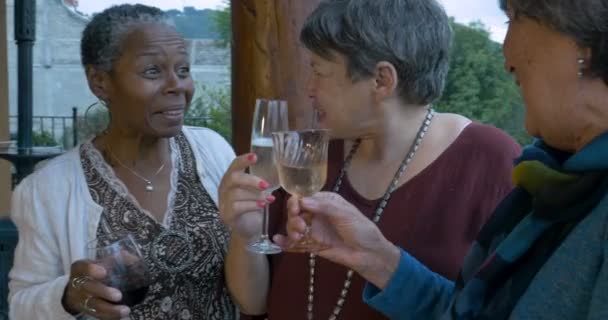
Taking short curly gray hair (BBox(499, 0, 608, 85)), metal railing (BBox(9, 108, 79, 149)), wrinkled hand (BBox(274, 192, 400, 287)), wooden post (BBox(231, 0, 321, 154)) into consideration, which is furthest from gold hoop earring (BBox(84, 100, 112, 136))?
metal railing (BBox(9, 108, 79, 149))

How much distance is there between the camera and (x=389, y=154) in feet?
6.75

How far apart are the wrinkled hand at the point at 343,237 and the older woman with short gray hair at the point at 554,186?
0.26m

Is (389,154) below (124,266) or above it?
above

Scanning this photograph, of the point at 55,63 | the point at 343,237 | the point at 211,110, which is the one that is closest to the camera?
the point at 343,237

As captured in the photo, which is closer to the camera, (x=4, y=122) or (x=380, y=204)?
(x=380, y=204)

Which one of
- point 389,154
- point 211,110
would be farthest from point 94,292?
point 211,110

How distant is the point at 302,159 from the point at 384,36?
361 millimetres

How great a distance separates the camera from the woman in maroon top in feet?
6.24

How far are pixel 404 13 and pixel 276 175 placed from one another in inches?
19.5

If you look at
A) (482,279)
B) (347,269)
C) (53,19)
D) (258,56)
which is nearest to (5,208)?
(53,19)

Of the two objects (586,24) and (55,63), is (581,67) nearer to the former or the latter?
(586,24)

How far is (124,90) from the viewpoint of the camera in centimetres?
246

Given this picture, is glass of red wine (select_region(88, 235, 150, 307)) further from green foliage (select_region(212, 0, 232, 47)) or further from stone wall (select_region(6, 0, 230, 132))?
stone wall (select_region(6, 0, 230, 132))

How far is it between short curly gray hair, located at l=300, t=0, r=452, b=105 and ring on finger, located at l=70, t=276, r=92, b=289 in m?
0.82
